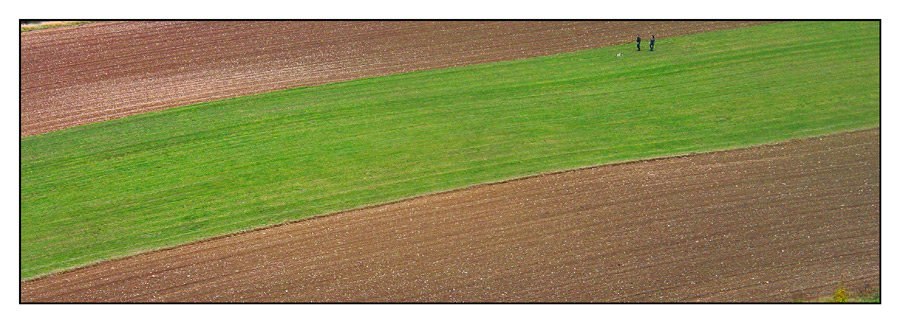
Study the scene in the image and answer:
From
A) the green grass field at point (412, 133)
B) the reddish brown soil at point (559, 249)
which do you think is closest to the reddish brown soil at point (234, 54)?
the green grass field at point (412, 133)

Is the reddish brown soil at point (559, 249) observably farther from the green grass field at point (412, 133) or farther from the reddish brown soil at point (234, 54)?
the reddish brown soil at point (234, 54)

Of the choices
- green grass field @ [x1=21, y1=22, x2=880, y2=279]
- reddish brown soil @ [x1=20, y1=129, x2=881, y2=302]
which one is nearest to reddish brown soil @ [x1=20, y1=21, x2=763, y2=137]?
green grass field @ [x1=21, y1=22, x2=880, y2=279]

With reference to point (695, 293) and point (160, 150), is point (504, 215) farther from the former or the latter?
point (160, 150)

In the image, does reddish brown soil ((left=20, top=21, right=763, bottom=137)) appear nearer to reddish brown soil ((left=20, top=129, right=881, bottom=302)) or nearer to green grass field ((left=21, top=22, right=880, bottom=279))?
green grass field ((left=21, top=22, right=880, bottom=279))

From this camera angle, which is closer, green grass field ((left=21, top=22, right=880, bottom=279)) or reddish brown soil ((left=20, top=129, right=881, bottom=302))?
reddish brown soil ((left=20, top=129, right=881, bottom=302))

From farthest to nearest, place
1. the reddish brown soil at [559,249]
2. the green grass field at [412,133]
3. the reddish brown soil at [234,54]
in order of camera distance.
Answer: the reddish brown soil at [234,54]
the green grass field at [412,133]
the reddish brown soil at [559,249]

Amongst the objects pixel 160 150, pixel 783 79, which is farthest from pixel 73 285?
pixel 783 79
